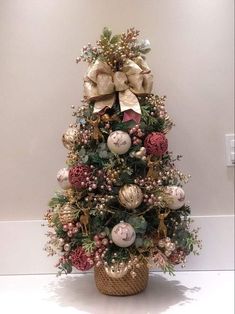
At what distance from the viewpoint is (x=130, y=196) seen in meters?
1.04

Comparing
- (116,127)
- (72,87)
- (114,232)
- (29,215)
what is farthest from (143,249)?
(72,87)

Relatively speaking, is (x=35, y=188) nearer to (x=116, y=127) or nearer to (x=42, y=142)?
(x=42, y=142)

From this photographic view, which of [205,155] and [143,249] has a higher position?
[205,155]

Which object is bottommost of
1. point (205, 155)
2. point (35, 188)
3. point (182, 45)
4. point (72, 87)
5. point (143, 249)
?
point (143, 249)

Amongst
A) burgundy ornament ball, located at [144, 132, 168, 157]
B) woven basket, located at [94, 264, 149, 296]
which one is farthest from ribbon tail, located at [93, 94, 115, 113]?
woven basket, located at [94, 264, 149, 296]

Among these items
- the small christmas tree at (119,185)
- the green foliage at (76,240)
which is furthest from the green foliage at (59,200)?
the green foliage at (76,240)

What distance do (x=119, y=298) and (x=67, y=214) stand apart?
0.95ft

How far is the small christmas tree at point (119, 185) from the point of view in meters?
1.06

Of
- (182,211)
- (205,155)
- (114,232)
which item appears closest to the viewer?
(114,232)

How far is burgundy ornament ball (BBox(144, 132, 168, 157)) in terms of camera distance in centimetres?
108

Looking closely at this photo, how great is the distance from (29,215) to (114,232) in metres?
0.45

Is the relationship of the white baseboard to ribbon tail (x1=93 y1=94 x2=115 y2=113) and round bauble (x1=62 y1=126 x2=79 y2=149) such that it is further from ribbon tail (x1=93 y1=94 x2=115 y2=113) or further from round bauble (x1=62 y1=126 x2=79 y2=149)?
ribbon tail (x1=93 y1=94 x2=115 y2=113)

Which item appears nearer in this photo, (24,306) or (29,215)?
(24,306)

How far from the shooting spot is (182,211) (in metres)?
1.16
